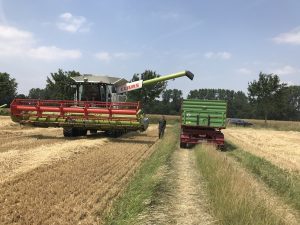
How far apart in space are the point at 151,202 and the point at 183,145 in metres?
11.6

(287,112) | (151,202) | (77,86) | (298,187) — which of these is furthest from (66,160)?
(287,112)

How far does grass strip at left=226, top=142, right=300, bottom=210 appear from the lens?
870 centimetres

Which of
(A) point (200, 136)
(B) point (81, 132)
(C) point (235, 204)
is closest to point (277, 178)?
(C) point (235, 204)

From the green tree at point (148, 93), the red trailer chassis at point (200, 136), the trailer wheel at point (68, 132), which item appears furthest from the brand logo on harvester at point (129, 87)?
the green tree at point (148, 93)

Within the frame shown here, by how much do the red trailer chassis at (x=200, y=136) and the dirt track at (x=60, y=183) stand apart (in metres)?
4.65

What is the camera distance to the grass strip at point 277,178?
28.6ft

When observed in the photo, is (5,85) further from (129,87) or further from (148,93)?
(129,87)

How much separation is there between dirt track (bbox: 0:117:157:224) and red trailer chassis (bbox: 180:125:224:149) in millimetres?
4651

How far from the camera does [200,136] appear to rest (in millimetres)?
19297

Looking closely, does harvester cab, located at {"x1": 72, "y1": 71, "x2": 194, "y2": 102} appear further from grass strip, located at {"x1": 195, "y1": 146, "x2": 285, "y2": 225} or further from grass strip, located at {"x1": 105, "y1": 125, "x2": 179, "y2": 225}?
grass strip, located at {"x1": 195, "y1": 146, "x2": 285, "y2": 225}

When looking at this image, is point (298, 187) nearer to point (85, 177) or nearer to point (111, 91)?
point (85, 177)

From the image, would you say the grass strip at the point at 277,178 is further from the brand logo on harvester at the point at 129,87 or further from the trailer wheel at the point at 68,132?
the brand logo on harvester at the point at 129,87

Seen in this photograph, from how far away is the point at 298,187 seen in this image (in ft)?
30.8

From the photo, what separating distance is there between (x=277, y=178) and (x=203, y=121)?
333 inches
